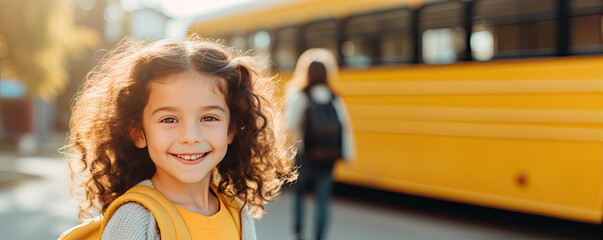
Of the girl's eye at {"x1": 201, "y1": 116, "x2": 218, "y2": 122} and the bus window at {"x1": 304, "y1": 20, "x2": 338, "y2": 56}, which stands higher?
the bus window at {"x1": 304, "y1": 20, "x2": 338, "y2": 56}

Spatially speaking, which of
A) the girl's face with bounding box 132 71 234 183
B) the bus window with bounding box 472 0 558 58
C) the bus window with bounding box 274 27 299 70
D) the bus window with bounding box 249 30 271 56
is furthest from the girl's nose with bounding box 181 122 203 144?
the bus window with bounding box 249 30 271 56

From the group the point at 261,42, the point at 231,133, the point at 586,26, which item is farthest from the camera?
the point at 261,42

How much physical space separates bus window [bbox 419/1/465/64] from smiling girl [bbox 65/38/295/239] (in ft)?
15.7

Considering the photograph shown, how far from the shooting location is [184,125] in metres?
1.72

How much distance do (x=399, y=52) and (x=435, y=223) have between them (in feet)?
6.34

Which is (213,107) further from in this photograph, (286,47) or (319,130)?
(286,47)

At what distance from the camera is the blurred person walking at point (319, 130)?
5207mm

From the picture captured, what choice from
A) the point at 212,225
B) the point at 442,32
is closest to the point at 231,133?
the point at 212,225

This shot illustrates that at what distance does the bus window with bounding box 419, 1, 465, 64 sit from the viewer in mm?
6562

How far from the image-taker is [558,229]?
655 centimetres

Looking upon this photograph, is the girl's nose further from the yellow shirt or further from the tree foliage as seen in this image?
the tree foliage

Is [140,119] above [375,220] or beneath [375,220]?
above

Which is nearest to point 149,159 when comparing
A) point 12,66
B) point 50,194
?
point 50,194

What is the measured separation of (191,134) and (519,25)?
16.1 ft
